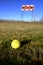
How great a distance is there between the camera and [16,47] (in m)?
9.34

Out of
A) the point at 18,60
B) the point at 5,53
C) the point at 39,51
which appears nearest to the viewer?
the point at 18,60

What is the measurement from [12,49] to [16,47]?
351 mm

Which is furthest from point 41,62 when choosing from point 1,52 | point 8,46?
point 8,46

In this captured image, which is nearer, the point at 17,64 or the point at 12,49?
the point at 17,64

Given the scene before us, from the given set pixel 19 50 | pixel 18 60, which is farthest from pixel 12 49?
pixel 18 60

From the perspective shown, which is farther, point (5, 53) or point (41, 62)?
point (5, 53)

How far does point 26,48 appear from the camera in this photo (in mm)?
9422

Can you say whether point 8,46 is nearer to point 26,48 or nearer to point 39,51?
point 26,48

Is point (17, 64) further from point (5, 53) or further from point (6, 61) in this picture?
point (5, 53)

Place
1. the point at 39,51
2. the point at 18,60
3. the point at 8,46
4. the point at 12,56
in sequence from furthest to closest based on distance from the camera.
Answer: the point at 8,46, the point at 39,51, the point at 12,56, the point at 18,60

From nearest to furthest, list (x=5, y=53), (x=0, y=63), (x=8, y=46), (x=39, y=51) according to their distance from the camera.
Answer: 1. (x=0, y=63)
2. (x=5, y=53)
3. (x=39, y=51)
4. (x=8, y=46)

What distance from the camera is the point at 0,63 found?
6.78 metres

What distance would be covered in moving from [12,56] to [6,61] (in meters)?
0.68

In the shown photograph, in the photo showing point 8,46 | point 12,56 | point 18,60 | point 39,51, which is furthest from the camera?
point 8,46
